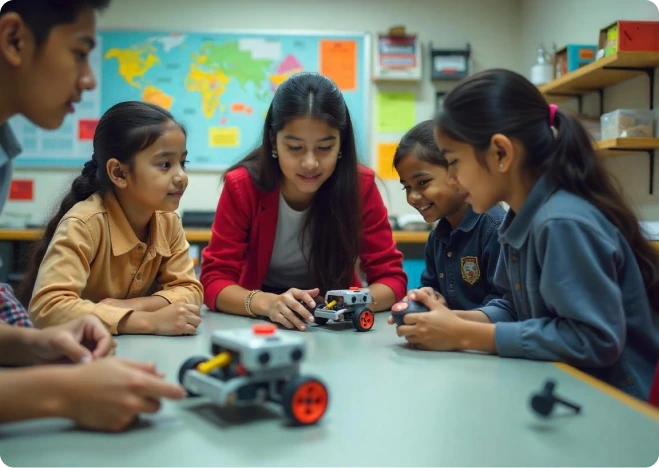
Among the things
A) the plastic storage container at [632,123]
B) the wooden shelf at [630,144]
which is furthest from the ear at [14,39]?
the plastic storage container at [632,123]

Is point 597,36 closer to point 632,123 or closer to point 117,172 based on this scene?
point 632,123

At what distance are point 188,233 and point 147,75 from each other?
1.15m

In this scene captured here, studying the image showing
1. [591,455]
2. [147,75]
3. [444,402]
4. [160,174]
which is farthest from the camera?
[147,75]

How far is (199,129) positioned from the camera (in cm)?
377

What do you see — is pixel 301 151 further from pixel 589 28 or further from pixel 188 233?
pixel 589 28

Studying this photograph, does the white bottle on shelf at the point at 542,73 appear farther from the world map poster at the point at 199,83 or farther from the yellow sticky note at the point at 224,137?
the yellow sticky note at the point at 224,137

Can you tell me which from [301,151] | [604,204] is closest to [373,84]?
[301,151]

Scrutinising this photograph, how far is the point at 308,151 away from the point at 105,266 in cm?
57

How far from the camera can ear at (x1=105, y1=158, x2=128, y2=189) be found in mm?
1515

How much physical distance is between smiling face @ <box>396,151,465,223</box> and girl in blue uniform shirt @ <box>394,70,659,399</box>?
1.52ft

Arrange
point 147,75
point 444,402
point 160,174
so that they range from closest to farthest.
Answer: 1. point 444,402
2. point 160,174
3. point 147,75

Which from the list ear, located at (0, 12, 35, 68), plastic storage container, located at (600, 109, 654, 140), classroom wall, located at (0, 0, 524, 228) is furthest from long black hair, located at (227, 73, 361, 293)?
classroom wall, located at (0, 0, 524, 228)

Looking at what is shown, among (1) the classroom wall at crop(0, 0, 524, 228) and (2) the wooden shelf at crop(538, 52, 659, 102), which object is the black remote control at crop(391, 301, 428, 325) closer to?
(2) the wooden shelf at crop(538, 52, 659, 102)

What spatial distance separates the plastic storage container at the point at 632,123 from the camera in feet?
7.91
